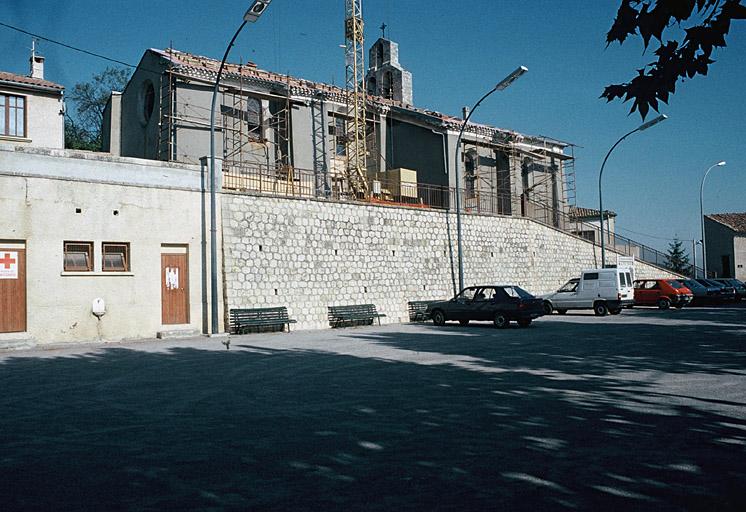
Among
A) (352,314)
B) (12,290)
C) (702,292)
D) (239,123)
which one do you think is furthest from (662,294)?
(12,290)

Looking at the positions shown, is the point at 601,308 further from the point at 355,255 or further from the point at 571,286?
the point at 355,255

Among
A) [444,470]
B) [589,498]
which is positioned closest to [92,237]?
[444,470]

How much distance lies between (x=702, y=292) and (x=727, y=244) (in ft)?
107

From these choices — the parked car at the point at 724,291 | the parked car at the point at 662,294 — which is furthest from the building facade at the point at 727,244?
the parked car at the point at 662,294

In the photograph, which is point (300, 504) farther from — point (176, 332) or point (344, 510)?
point (176, 332)

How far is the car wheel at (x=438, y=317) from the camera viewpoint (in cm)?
2356

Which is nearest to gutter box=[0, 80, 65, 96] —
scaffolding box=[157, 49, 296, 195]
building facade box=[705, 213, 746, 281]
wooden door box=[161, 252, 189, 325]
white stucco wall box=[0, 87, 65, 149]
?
white stucco wall box=[0, 87, 65, 149]

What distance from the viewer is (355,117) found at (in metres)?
35.5

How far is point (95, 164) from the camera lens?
17.8 m

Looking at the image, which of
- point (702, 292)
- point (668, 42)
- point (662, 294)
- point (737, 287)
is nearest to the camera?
point (668, 42)

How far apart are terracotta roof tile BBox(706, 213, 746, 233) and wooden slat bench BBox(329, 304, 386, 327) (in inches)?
1974

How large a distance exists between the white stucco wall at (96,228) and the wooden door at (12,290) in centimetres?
20

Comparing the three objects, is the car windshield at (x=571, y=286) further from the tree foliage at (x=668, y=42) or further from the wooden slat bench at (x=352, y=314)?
the tree foliage at (x=668, y=42)

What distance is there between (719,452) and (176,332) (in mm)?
16096
